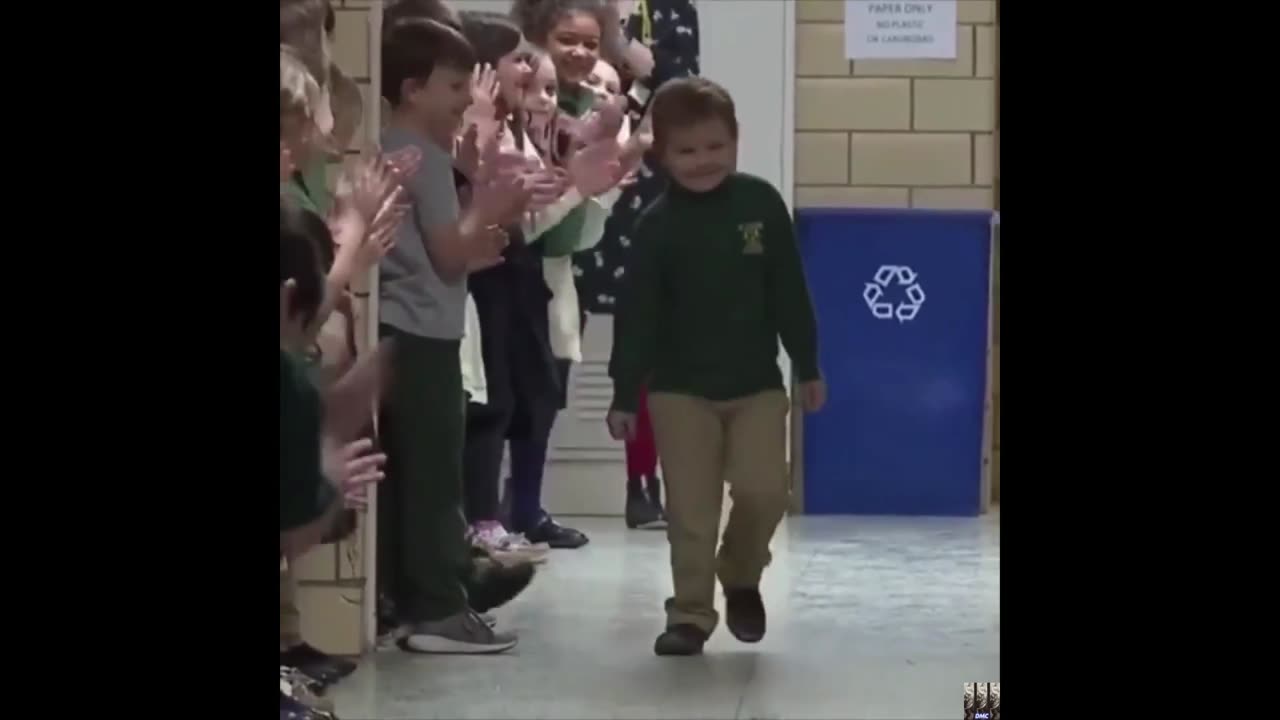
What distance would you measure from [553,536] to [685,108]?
1291 millimetres

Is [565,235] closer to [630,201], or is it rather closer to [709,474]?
[630,201]

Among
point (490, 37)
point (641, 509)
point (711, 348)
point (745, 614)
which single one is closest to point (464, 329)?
point (711, 348)

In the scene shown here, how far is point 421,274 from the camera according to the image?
238 centimetres

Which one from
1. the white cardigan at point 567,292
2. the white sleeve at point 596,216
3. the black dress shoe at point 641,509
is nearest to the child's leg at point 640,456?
the black dress shoe at point 641,509

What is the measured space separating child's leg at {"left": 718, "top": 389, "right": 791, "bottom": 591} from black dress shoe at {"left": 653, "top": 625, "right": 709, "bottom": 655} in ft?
0.32

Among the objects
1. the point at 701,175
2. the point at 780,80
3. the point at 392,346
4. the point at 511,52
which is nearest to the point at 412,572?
the point at 392,346

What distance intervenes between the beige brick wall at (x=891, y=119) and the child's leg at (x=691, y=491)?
6.18 ft

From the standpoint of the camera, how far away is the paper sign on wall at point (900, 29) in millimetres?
4273

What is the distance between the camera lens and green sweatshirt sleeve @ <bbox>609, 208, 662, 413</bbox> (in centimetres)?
248

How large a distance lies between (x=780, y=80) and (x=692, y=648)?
2.11 metres

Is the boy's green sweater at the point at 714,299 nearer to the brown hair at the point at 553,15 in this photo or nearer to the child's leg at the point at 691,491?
the child's leg at the point at 691,491

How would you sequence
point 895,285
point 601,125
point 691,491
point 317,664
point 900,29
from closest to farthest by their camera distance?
point 317,664, point 691,491, point 601,125, point 895,285, point 900,29

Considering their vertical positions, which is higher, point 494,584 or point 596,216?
point 596,216
